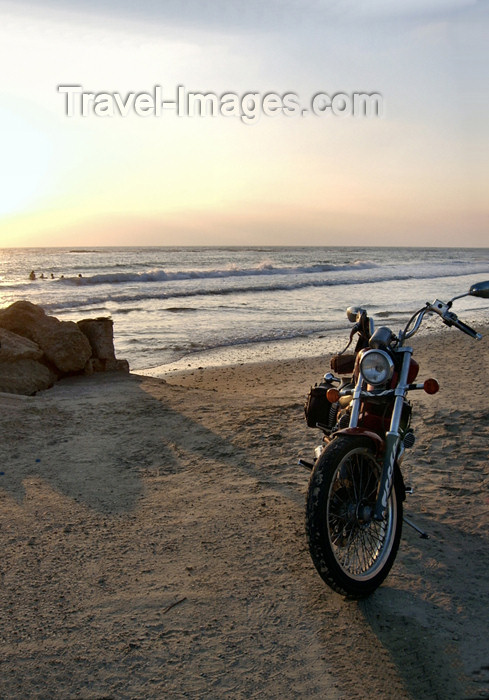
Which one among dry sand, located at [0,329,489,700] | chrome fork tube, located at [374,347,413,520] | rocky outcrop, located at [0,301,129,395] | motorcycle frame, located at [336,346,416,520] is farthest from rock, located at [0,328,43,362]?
chrome fork tube, located at [374,347,413,520]

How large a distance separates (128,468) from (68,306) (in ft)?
50.4

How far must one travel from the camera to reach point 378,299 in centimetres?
2059

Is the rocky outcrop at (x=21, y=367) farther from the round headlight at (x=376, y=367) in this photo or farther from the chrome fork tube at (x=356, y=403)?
the round headlight at (x=376, y=367)

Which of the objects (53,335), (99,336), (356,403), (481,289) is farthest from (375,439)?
(99,336)

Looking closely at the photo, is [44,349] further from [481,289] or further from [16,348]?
[481,289]

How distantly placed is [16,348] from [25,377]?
37 cm

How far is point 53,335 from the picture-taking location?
24.3ft

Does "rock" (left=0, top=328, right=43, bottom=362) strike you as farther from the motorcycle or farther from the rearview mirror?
the rearview mirror

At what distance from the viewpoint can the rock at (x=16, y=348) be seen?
22.3ft

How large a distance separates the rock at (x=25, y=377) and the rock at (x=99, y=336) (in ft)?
Answer: 2.54

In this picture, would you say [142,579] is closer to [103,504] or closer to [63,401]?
[103,504]

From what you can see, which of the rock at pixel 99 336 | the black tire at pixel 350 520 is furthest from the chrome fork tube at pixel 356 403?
the rock at pixel 99 336

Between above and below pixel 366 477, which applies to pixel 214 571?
below

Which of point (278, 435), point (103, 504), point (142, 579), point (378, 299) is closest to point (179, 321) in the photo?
point (378, 299)
